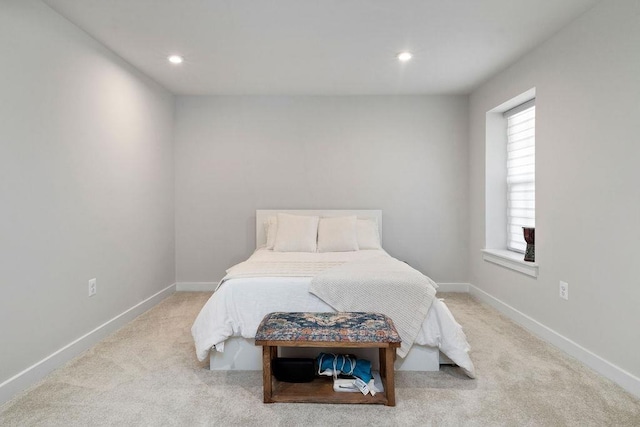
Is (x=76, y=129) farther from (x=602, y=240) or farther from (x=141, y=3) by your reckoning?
(x=602, y=240)

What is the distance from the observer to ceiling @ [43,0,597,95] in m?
2.38

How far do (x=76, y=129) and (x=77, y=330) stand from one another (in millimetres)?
1452

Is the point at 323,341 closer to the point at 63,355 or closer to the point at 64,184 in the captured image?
the point at 63,355

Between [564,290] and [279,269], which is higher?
[279,269]

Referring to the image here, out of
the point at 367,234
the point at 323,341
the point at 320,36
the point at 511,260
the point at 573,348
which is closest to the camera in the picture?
the point at 323,341

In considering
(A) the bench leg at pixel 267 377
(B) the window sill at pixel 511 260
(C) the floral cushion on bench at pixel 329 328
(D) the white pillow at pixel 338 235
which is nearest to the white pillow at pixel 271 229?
(D) the white pillow at pixel 338 235

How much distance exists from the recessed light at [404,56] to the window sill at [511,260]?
2046 mm

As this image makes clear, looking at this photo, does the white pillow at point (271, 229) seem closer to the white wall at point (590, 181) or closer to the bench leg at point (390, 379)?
the bench leg at point (390, 379)

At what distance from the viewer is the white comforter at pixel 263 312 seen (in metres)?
2.24

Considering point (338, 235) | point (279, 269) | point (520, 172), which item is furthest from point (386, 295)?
point (520, 172)

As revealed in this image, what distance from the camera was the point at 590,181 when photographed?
2418 millimetres

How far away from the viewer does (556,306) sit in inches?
108

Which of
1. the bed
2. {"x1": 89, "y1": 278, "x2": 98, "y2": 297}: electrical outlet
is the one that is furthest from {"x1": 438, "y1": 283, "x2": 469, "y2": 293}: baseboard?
{"x1": 89, "y1": 278, "x2": 98, "y2": 297}: electrical outlet

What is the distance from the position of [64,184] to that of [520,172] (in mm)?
3911
